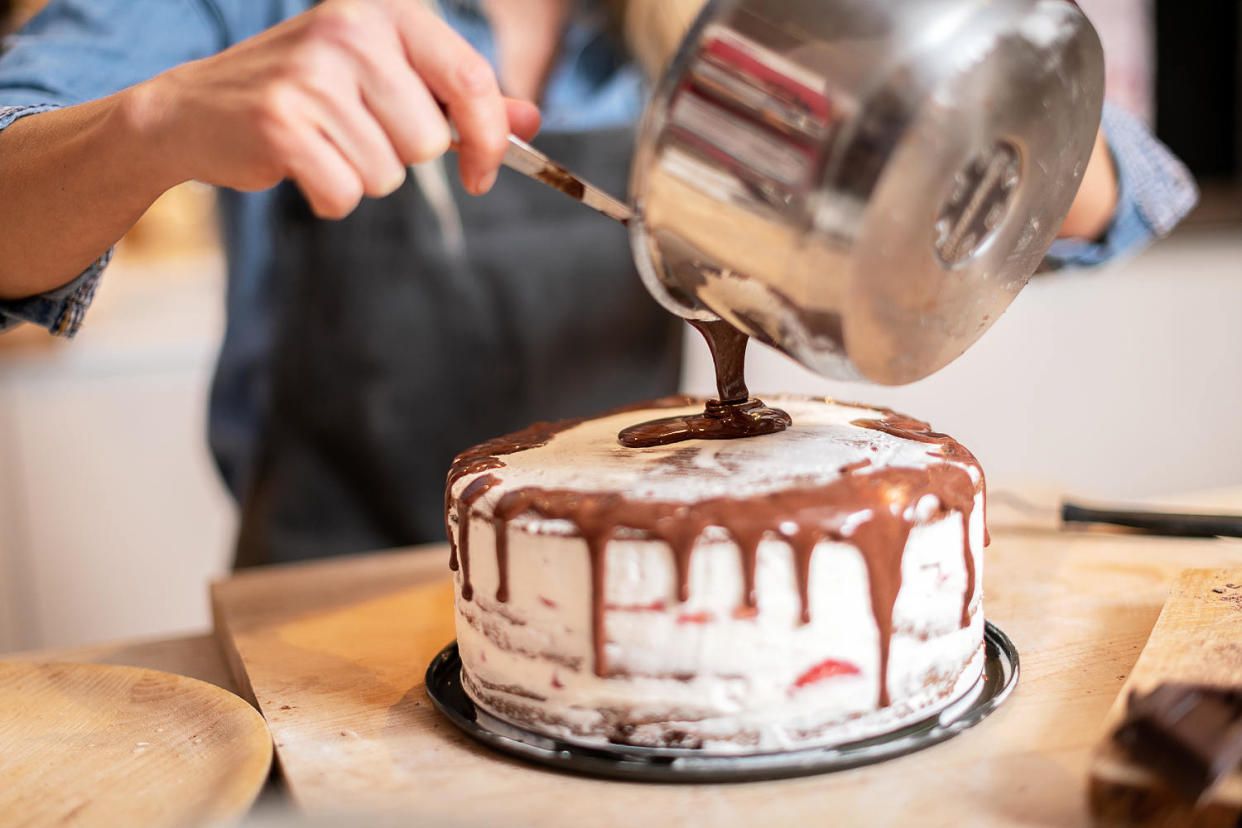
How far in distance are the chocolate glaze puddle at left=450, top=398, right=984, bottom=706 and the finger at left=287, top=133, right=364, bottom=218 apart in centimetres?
23

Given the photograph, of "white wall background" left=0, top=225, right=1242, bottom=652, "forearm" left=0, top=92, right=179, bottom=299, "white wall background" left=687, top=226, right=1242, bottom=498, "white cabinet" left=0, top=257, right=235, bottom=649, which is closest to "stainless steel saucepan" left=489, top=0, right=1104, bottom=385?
"forearm" left=0, top=92, right=179, bottom=299

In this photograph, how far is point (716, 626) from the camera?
2.51 ft

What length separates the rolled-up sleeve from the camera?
103 cm

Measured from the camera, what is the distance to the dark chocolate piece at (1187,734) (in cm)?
62

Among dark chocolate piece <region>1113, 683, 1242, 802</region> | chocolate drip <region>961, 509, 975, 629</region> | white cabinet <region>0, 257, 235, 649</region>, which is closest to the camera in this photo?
dark chocolate piece <region>1113, 683, 1242, 802</region>

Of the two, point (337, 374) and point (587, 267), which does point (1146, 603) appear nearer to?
point (587, 267)

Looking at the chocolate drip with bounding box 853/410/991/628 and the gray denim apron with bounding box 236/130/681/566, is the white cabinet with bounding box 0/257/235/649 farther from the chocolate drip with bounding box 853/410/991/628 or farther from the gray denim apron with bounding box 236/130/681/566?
the chocolate drip with bounding box 853/410/991/628

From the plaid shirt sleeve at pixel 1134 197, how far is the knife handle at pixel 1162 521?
30 cm

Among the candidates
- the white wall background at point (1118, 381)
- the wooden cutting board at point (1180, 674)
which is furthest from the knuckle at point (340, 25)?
the white wall background at point (1118, 381)

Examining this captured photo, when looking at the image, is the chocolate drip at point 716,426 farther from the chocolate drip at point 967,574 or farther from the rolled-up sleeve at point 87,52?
the rolled-up sleeve at point 87,52

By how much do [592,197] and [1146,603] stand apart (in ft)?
2.02

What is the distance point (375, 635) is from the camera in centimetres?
108

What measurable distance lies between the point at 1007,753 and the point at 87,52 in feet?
3.42

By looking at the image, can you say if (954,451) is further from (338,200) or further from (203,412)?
(203,412)
